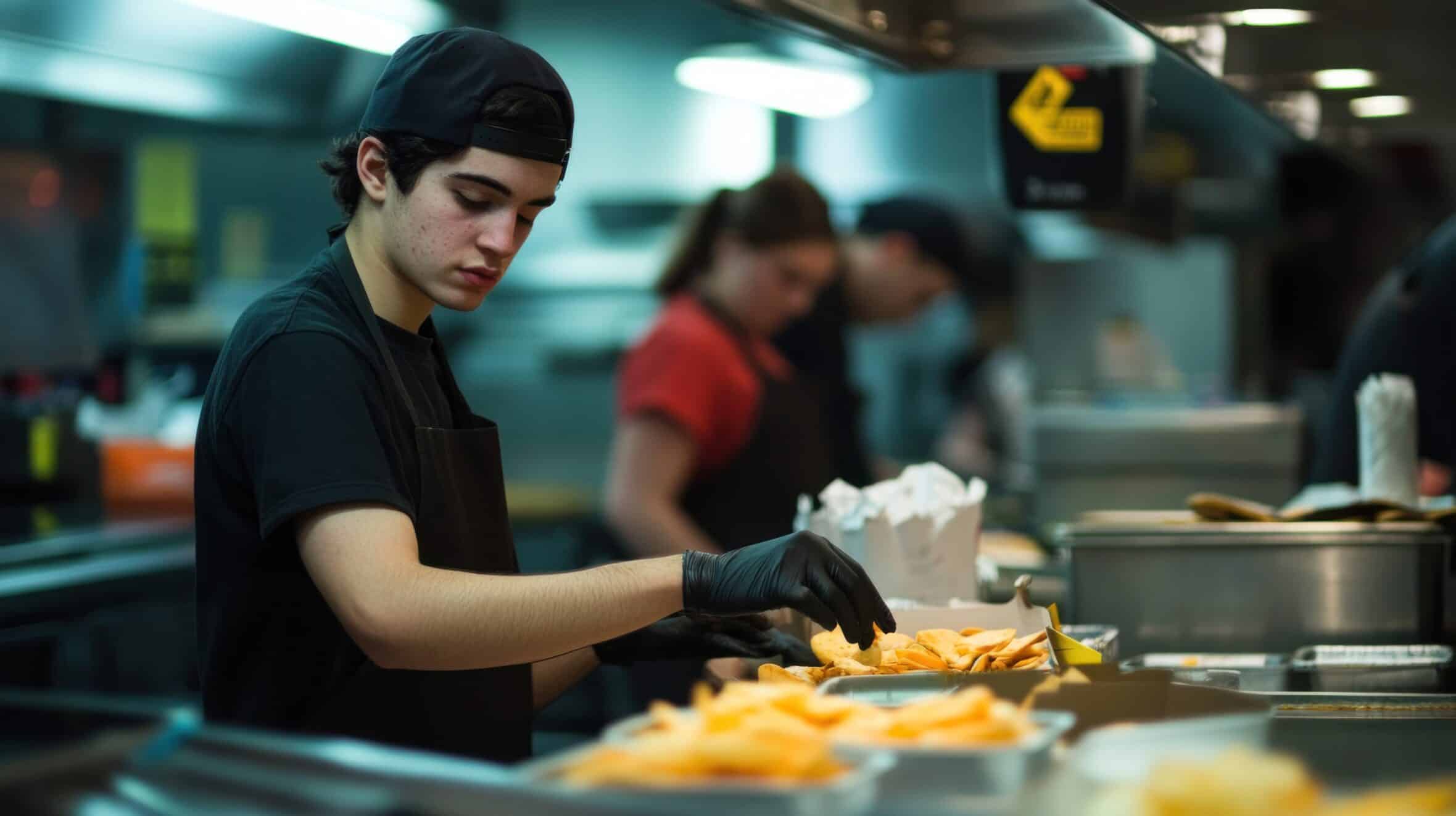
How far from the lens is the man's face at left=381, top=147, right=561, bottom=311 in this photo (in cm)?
177

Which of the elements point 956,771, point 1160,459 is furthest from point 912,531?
point 1160,459

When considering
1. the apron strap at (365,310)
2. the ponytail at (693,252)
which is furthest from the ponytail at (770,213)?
the apron strap at (365,310)

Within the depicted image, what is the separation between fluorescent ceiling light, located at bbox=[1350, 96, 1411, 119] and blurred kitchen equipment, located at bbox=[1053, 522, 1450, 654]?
1.45 metres

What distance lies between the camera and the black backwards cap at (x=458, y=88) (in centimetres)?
174

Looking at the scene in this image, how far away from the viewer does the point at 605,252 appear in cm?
695

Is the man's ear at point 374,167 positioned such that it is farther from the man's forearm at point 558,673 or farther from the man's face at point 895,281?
the man's face at point 895,281

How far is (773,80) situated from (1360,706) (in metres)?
2.67

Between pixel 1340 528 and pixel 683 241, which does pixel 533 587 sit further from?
pixel 683 241

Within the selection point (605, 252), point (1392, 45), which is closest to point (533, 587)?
point (1392, 45)

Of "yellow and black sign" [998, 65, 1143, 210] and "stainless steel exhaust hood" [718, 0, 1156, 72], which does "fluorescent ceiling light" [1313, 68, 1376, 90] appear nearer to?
"yellow and black sign" [998, 65, 1143, 210]

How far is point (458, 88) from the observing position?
175 centimetres

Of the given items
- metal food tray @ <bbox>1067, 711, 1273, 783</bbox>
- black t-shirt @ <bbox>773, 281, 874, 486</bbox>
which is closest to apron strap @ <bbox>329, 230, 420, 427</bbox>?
metal food tray @ <bbox>1067, 711, 1273, 783</bbox>

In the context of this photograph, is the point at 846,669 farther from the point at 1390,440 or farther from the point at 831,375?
the point at 831,375

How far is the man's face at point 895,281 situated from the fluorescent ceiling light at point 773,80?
0.66 meters
